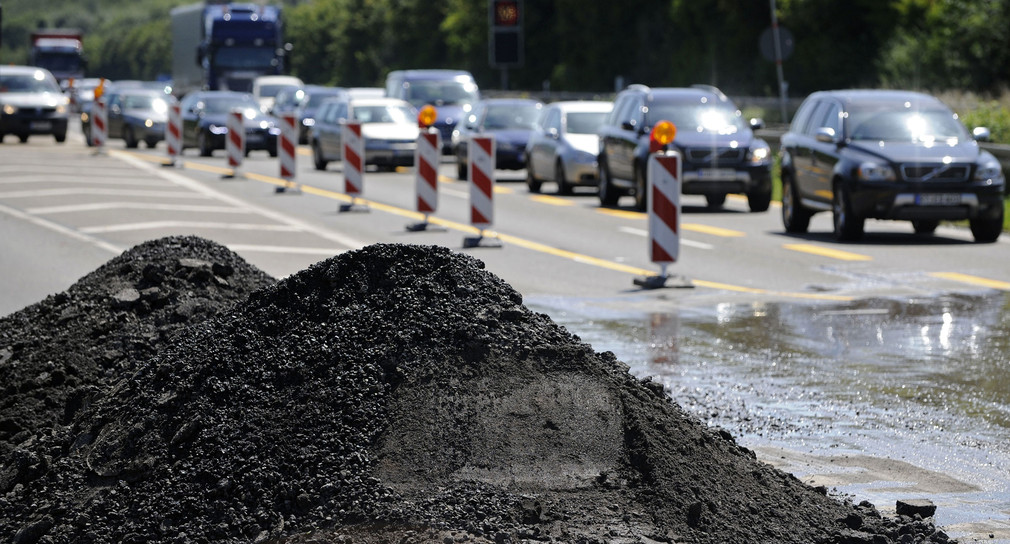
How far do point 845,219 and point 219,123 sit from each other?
74.6 ft

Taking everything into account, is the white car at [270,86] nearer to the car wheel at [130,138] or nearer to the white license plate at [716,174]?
the car wheel at [130,138]

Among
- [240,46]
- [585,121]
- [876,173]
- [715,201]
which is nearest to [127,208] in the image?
[715,201]

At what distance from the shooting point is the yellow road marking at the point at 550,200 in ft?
83.8

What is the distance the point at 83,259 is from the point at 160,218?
4584 mm

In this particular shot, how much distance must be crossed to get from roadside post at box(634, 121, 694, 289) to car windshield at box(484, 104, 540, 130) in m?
18.0

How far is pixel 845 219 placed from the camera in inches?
746

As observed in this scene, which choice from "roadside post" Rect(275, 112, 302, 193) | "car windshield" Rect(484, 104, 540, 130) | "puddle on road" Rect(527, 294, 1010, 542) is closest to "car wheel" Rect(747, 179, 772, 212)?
"roadside post" Rect(275, 112, 302, 193)

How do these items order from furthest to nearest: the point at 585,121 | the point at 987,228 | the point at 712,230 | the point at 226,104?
the point at 226,104 → the point at 585,121 → the point at 712,230 → the point at 987,228

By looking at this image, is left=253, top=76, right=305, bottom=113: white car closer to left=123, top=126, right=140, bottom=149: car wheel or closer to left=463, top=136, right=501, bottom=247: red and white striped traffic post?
left=123, top=126, right=140, bottom=149: car wheel

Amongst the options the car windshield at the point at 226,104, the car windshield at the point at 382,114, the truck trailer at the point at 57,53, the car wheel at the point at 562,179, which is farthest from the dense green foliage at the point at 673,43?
the truck trailer at the point at 57,53

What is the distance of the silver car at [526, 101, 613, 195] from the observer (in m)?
27.3

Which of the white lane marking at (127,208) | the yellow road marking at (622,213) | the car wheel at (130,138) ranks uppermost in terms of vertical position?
the white lane marking at (127,208)

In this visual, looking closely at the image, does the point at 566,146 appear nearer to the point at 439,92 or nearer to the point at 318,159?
the point at 318,159

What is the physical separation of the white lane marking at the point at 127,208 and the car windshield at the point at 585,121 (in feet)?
24.0
